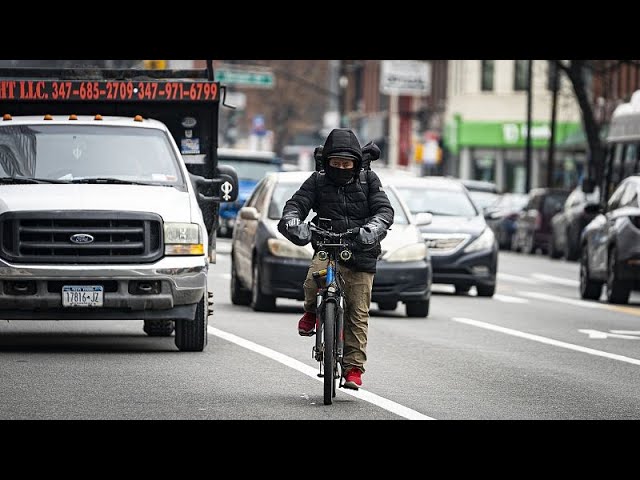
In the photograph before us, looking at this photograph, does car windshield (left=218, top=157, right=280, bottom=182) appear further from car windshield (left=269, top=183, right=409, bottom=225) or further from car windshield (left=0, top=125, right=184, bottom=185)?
car windshield (left=0, top=125, right=184, bottom=185)

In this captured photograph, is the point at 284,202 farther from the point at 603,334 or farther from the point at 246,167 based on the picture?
the point at 246,167

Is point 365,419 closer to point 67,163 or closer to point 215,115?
point 67,163

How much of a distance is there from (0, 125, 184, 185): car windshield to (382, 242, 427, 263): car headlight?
4.83 metres

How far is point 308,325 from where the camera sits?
1226 centimetres

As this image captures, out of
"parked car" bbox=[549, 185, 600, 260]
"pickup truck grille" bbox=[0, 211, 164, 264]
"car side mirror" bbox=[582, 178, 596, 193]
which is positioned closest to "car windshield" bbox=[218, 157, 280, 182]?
"parked car" bbox=[549, 185, 600, 260]

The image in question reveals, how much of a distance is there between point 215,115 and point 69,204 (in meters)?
3.70

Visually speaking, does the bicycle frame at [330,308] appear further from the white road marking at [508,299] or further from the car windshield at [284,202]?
the white road marking at [508,299]

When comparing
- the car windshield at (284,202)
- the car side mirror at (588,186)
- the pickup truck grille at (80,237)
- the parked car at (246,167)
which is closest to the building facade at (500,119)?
the parked car at (246,167)

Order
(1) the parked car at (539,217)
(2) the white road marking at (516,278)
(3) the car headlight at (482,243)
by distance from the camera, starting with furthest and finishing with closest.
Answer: (1) the parked car at (539,217) → (2) the white road marking at (516,278) → (3) the car headlight at (482,243)

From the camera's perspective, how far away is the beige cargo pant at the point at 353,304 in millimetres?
12180

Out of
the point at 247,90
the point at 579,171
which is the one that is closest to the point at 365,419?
the point at 579,171

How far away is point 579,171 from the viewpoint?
69688 mm

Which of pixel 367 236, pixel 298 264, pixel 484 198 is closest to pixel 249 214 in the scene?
pixel 298 264

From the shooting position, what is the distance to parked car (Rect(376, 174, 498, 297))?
2469cm
